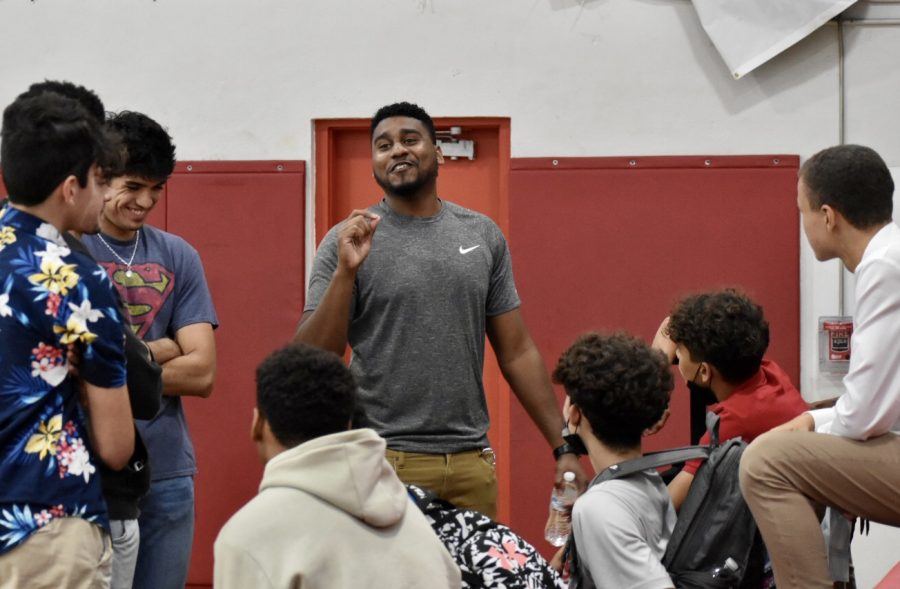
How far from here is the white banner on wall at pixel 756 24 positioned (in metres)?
5.12

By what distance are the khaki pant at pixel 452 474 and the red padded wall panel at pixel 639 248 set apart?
5.59ft

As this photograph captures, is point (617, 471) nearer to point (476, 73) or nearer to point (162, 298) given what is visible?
point (162, 298)

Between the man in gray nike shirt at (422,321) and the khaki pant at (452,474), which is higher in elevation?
the man in gray nike shirt at (422,321)

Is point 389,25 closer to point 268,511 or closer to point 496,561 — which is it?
point 496,561

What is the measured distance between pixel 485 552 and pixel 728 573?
Result: 57cm

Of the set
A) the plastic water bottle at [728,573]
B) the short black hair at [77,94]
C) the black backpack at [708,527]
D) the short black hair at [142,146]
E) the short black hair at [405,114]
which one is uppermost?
the short black hair at [405,114]

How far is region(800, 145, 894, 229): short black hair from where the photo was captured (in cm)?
303

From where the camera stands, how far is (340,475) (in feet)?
7.34

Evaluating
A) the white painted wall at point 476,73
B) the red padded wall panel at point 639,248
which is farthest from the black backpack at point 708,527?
the white painted wall at point 476,73

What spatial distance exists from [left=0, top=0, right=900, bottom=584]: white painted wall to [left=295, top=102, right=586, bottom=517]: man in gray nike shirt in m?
1.57

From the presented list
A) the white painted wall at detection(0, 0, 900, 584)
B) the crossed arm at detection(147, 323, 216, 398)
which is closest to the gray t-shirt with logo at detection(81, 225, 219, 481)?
the crossed arm at detection(147, 323, 216, 398)

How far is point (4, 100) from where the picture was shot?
18.3 ft

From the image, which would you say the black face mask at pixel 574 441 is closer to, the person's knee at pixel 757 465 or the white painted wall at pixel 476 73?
the person's knee at pixel 757 465

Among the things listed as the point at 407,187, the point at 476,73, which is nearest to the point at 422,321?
the point at 407,187
